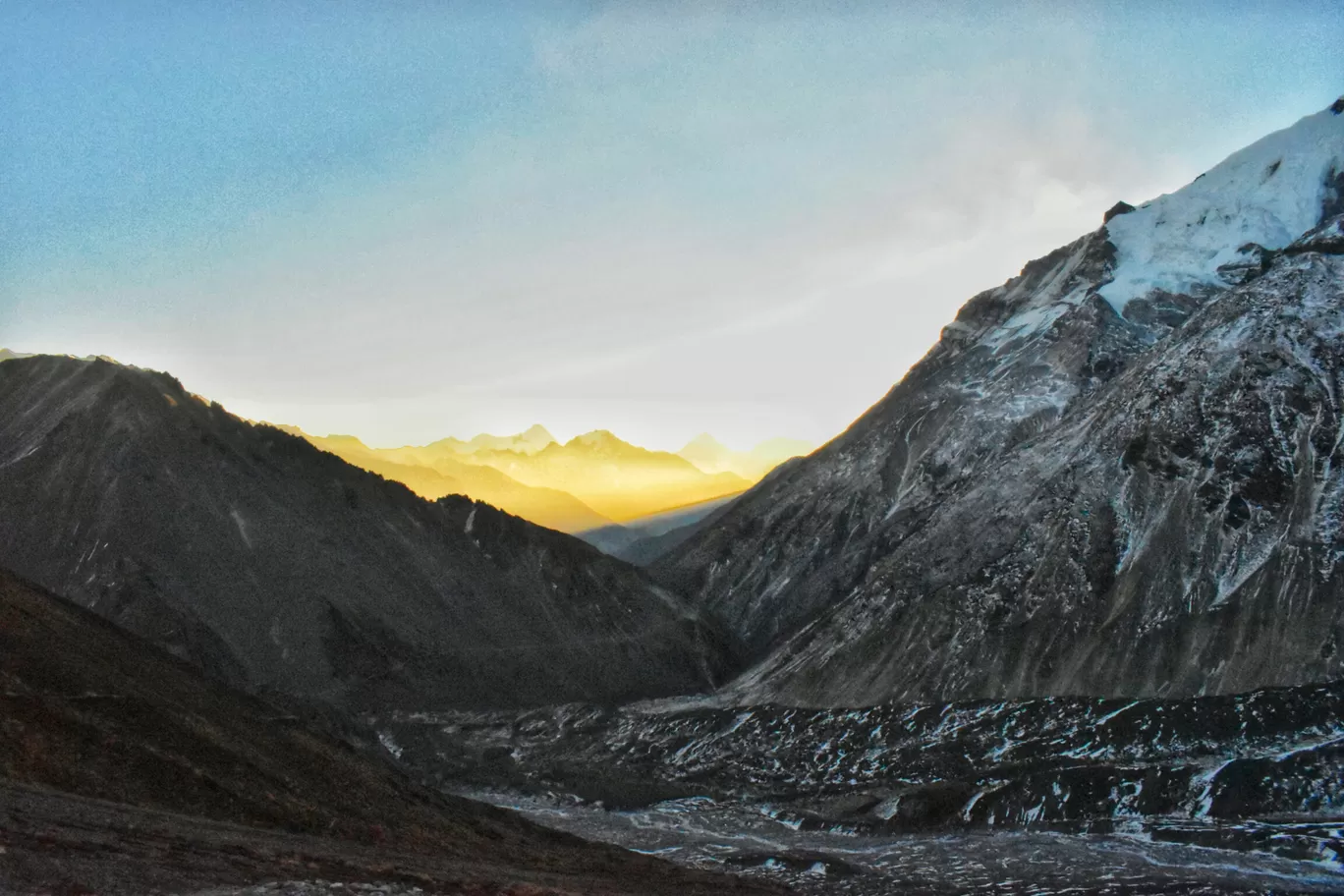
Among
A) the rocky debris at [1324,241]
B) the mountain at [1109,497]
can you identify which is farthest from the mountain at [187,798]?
the rocky debris at [1324,241]

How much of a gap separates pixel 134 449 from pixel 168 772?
324ft

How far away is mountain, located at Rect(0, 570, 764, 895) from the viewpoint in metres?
32.8

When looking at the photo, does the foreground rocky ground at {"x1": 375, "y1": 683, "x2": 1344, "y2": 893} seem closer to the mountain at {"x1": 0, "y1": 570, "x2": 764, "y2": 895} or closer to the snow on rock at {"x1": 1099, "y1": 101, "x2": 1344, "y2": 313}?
the mountain at {"x1": 0, "y1": 570, "x2": 764, "y2": 895}

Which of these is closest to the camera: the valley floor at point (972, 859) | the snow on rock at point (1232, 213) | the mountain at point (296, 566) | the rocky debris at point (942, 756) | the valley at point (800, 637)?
the valley at point (800, 637)

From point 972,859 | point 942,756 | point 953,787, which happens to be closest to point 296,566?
point 942,756

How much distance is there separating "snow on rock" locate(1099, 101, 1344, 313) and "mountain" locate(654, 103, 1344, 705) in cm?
35

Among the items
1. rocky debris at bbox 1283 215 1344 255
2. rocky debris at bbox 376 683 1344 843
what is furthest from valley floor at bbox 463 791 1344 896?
rocky debris at bbox 1283 215 1344 255

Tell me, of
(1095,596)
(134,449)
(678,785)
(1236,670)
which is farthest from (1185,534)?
(134,449)

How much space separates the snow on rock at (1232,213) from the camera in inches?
6407

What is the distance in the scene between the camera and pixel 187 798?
141 feet

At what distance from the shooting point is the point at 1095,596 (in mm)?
113750

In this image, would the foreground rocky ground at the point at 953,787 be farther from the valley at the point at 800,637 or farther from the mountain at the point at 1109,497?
the mountain at the point at 1109,497

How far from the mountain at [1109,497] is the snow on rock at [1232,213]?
0.35 m

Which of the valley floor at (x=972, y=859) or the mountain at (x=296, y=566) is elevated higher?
the mountain at (x=296, y=566)
